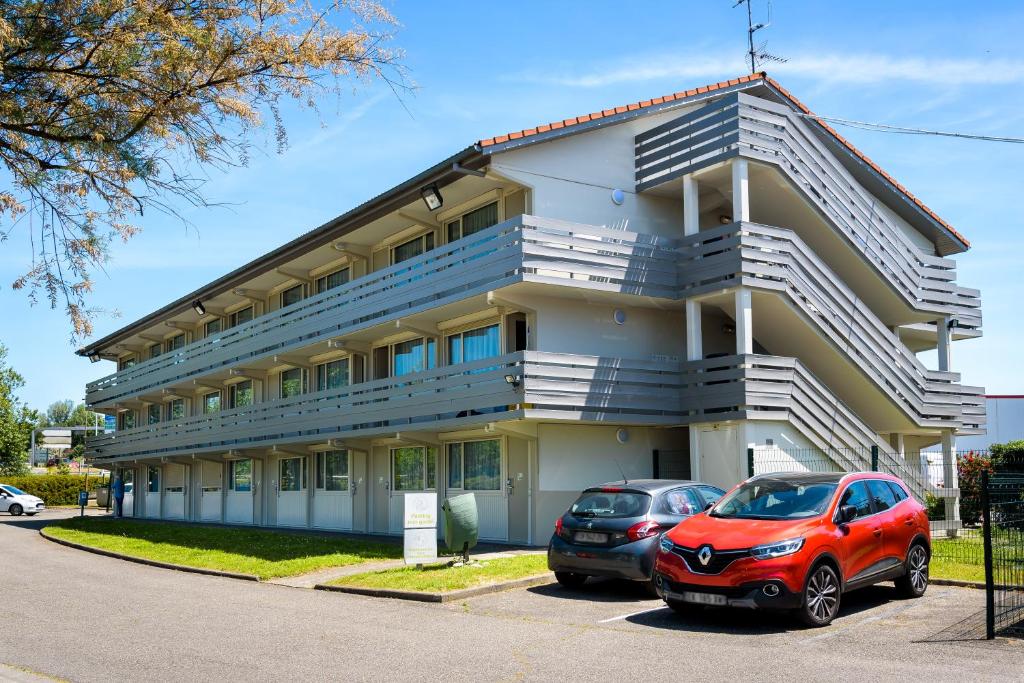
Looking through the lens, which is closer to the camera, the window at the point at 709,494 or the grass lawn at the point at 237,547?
the window at the point at 709,494

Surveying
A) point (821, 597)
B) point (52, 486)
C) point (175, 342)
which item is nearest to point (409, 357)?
point (821, 597)

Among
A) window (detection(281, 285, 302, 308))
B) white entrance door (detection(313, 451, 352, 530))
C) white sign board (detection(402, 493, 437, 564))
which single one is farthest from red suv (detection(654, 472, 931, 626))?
window (detection(281, 285, 302, 308))

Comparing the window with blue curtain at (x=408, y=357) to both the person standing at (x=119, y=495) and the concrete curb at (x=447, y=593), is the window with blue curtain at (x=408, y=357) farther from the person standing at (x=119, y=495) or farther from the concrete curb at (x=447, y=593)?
the person standing at (x=119, y=495)

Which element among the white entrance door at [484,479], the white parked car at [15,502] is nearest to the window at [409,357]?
the white entrance door at [484,479]

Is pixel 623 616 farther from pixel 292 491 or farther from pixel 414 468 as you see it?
pixel 292 491

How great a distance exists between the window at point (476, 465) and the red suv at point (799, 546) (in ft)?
33.5

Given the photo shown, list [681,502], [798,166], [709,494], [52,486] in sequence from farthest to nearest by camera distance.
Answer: [52,486]
[798,166]
[709,494]
[681,502]

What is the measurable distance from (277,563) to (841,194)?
1472cm

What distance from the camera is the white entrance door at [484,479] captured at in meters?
21.5

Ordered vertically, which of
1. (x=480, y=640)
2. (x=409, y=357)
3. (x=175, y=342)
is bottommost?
(x=480, y=640)

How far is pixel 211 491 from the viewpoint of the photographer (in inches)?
1452

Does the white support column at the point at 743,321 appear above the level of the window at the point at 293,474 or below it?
above

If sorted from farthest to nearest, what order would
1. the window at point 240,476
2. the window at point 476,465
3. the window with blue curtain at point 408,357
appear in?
the window at point 240,476
the window with blue curtain at point 408,357
the window at point 476,465

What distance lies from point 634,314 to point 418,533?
326 inches
